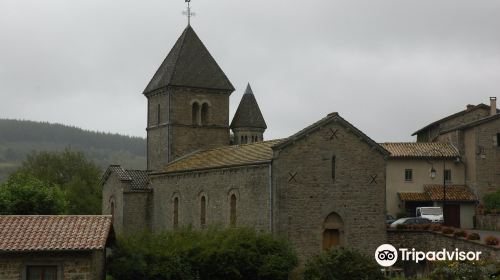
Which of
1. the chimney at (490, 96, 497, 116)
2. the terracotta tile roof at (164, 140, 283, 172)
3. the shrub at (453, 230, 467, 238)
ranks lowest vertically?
the shrub at (453, 230, 467, 238)

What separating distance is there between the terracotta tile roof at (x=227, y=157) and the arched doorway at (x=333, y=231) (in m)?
4.27

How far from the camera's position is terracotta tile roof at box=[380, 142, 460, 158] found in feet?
202

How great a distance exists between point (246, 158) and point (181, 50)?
16.4 meters

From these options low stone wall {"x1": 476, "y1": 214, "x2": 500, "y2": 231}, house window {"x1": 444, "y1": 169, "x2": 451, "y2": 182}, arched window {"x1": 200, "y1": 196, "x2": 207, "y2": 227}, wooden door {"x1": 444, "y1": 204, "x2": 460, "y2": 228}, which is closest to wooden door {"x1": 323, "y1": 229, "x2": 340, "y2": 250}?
arched window {"x1": 200, "y1": 196, "x2": 207, "y2": 227}

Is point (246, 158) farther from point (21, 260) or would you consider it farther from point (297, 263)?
point (21, 260)

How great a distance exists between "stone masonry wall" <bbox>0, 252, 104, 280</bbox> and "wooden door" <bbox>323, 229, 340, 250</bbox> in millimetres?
12110

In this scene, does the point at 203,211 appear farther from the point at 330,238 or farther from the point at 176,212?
the point at 330,238

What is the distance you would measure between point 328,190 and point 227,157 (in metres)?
7.43

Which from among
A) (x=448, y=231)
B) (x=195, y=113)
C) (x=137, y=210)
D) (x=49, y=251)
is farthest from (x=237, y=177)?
(x=195, y=113)

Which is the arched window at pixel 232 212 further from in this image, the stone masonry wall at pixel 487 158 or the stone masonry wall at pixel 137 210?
the stone masonry wall at pixel 487 158

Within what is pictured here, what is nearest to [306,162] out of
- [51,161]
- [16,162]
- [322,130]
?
[322,130]

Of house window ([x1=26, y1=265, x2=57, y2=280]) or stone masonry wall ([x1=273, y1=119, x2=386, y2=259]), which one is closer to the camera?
house window ([x1=26, y1=265, x2=57, y2=280])

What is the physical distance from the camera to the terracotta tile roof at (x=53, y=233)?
28.8 m

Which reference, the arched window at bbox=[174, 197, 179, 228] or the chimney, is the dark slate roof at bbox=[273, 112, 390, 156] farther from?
the chimney
